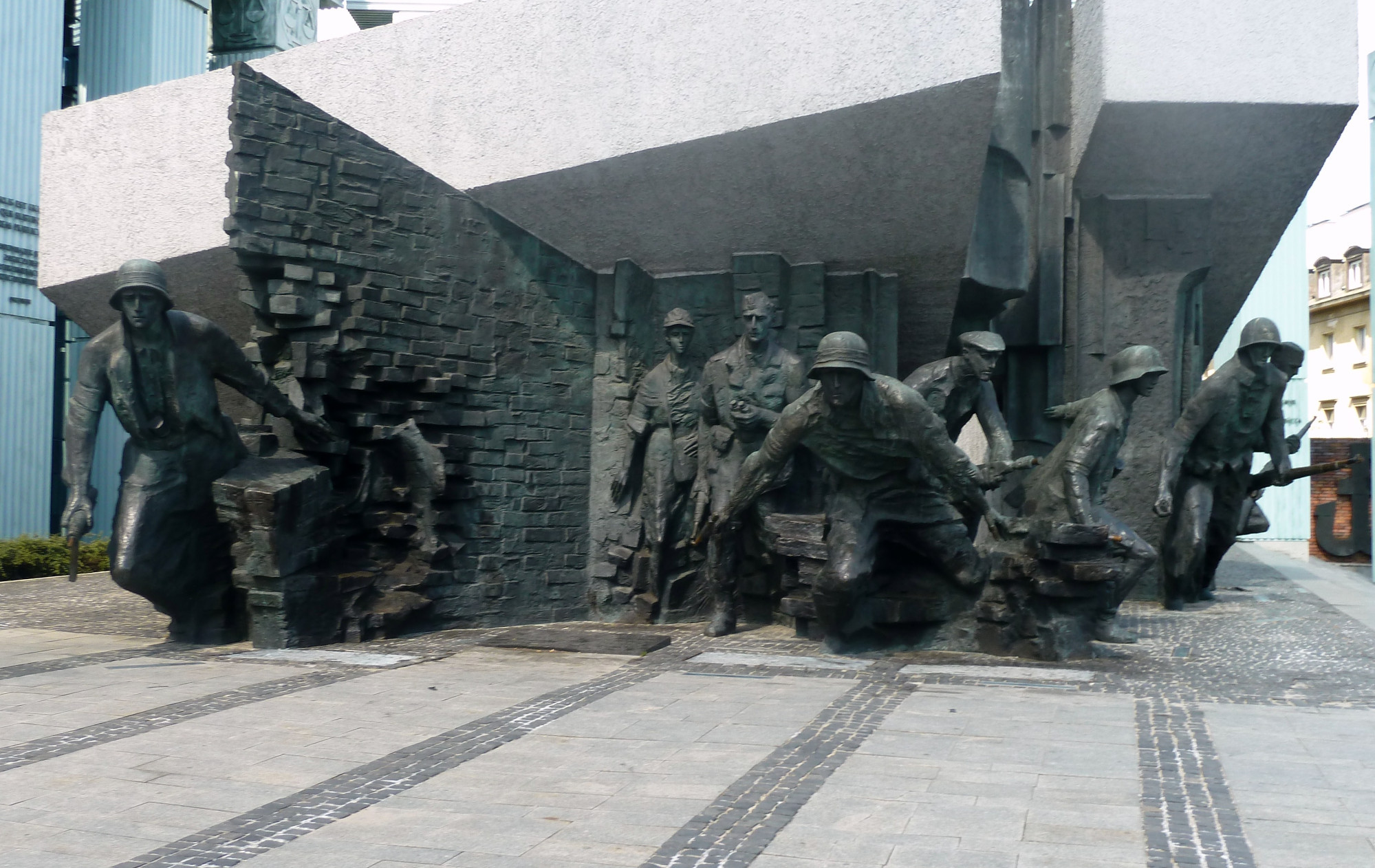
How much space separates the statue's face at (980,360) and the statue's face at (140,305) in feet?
17.5

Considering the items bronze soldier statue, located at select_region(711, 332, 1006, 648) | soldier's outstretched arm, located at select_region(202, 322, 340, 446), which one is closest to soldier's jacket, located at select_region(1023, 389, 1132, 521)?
bronze soldier statue, located at select_region(711, 332, 1006, 648)

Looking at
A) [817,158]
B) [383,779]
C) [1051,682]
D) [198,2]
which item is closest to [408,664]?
[383,779]

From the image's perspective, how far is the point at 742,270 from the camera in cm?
1008

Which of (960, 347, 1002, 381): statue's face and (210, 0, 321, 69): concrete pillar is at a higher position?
(210, 0, 321, 69): concrete pillar

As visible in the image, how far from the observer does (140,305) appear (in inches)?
305

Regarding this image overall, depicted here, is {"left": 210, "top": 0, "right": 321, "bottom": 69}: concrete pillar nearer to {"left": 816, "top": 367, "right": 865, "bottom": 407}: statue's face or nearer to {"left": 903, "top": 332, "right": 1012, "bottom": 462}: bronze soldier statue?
{"left": 903, "top": 332, "right": 1012, "bottom": 462}: bronze soldier statue

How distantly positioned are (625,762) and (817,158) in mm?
5332

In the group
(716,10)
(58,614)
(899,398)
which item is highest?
(716,10)

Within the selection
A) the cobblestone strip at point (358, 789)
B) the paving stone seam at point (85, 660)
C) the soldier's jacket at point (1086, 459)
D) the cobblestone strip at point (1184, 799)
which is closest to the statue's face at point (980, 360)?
the soldier's jacket at point (1086, 459)

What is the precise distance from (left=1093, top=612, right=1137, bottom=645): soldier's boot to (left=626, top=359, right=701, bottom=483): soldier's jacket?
131 inches

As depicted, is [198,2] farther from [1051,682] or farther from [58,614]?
[1051,682]

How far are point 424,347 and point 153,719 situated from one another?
13.9 feet

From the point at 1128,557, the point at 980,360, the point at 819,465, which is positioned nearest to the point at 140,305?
the point at 819,465

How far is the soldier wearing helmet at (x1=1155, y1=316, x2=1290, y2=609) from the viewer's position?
1034 cm
